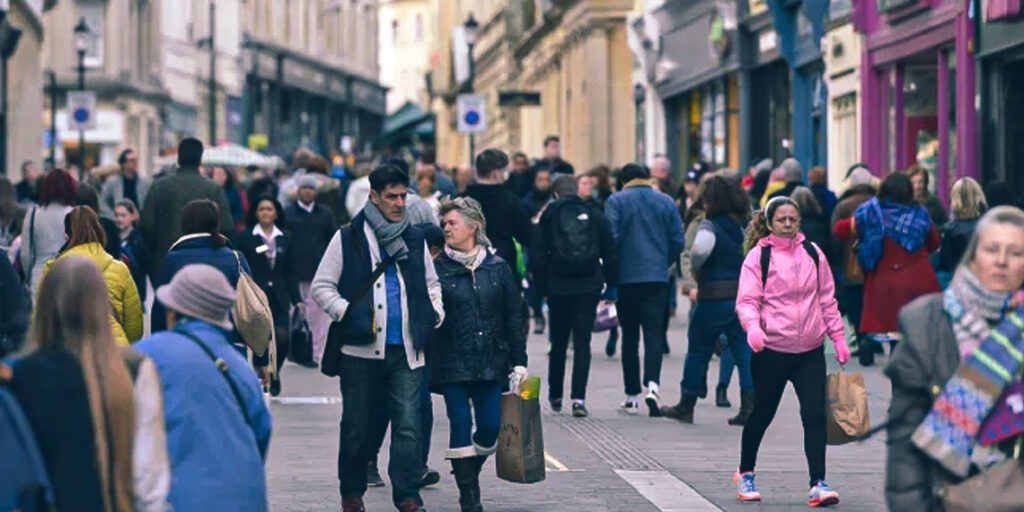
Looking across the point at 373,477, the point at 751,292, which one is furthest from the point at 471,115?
the point at 751,292

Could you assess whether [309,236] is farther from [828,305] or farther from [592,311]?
[828,305]

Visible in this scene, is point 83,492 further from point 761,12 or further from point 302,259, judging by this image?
point 761,12

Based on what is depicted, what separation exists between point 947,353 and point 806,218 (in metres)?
13.4

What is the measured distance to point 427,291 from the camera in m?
10.9

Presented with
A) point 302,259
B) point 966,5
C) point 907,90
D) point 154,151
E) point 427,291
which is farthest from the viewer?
point 154,151

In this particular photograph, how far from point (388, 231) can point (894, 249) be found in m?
7.17

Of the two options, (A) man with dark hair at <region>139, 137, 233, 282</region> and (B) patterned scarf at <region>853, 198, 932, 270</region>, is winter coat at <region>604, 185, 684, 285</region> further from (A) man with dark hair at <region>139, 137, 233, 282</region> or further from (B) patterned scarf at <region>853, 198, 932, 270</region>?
(A) man with dark hair at <region>139, 137, 233, 282</region>

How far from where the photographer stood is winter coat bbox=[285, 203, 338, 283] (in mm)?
19281

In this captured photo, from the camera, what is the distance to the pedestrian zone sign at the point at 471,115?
38.9 metres

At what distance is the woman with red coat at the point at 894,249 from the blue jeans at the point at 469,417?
6599 mm

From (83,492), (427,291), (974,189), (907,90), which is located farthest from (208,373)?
(907,90)

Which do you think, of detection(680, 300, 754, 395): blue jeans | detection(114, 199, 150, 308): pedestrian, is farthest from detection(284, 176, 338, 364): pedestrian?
detection(680, 300, 754, 395): blue jeans

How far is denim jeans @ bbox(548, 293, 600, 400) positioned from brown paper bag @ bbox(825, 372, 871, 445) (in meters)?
4.69

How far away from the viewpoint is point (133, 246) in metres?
16.2
